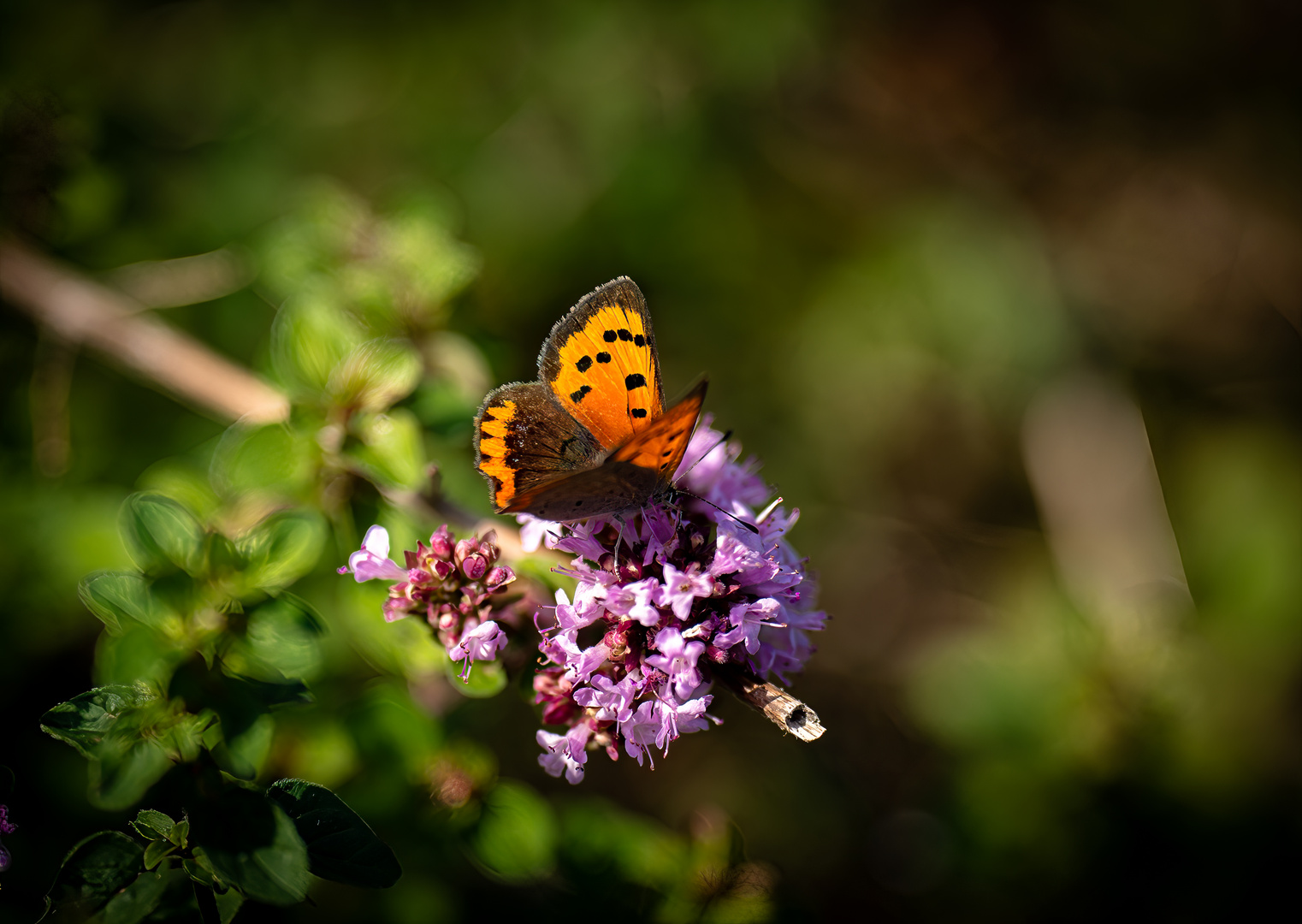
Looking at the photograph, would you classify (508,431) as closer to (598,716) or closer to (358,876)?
(598,716)

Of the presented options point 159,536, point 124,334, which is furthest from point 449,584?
point 124,334

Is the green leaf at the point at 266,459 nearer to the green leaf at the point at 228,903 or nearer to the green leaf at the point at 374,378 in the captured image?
the green leaf at the point at 374,378

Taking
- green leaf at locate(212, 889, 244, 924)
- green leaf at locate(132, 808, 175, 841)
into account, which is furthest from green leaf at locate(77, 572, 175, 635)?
green leaf at locate(212, 889, 244, 924)

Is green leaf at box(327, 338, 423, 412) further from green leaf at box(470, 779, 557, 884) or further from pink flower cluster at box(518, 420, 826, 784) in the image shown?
green leaf at box(470, 779, 557, 884)

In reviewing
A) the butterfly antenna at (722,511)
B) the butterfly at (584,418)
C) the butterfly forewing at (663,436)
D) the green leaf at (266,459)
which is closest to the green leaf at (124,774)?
the green leaf at (266,459)

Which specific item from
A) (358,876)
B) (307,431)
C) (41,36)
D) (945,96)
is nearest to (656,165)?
(945,96)

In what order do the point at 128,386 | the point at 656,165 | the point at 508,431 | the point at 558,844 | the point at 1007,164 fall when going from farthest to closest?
the point at 1007,164
the point at 656,165
the point at 128,386
the point at 558,844
the point at 508,431
